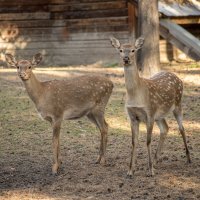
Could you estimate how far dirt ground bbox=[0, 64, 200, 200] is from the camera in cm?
866

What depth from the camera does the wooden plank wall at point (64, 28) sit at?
2373 cm

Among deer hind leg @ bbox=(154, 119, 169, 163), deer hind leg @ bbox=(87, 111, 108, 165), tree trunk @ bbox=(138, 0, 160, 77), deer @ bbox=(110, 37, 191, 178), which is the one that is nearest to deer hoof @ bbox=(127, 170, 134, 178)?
deer @ bbox=(110, 37, 191, 178)

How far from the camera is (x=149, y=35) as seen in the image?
18750 millimetres

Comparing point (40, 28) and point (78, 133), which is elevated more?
point (78, 133)

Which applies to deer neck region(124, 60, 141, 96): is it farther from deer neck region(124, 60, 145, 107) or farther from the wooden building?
the wooden building

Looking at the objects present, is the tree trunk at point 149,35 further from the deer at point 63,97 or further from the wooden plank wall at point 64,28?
the deer at point 63,97

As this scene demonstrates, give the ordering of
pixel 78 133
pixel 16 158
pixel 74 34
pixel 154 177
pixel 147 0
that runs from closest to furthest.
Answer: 1. pixel 154 177
2. pixel 16 158
3. pixel 78 133
4. pixel 147 0
5. pixel 74 34

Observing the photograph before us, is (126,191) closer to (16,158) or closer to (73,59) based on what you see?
(16,158)

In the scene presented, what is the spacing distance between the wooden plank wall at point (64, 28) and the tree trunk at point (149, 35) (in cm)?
471

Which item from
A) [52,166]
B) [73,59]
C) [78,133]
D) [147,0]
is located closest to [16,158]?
[52,166]

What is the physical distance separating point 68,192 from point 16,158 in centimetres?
252

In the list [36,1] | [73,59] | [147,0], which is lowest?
[73,59]

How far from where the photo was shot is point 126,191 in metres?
8.62

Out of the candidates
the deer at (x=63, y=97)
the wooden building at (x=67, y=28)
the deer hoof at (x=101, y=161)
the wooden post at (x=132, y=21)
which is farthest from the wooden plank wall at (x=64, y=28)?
the deer hoof at (x=101, y=161)
